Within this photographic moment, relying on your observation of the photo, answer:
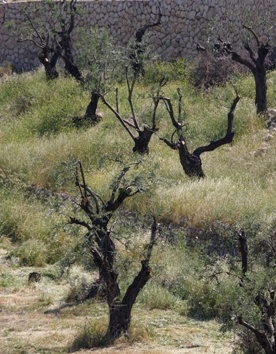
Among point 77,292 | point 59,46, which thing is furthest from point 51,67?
point 77,292

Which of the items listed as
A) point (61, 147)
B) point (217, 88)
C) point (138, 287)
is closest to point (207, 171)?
point (61, 147)

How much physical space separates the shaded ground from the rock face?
492 inches

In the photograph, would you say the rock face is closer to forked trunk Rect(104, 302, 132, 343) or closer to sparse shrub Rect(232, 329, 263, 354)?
forked trunk Rect(104, 302, 132, 343)

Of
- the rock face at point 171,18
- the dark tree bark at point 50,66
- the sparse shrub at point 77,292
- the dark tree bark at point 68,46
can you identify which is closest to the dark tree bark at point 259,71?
the rock face at point 171,18

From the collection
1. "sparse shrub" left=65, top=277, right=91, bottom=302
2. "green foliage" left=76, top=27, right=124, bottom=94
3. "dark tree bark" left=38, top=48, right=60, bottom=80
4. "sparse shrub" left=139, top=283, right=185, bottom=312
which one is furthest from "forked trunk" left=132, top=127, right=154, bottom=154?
"dark tree bark" left=38, top=48, right=60, bottom=80

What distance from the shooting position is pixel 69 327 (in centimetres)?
1145

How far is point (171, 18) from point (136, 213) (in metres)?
12.5

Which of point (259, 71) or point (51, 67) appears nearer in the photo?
point (259, 71)

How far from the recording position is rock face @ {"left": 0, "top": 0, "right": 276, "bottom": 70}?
2581 centimetres

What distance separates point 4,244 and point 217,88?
890cm

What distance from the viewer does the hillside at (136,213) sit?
11406 mm

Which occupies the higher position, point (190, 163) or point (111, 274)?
point (190, 163)

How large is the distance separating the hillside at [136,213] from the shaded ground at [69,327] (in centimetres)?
2

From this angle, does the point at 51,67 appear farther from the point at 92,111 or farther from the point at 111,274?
the point at 111,274
